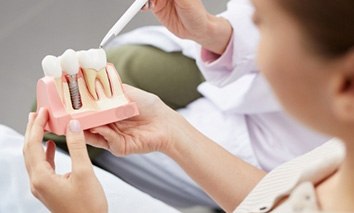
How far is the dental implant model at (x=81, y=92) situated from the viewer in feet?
2.63

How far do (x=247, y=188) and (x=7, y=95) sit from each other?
91 centimetres

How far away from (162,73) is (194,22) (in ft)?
1.05

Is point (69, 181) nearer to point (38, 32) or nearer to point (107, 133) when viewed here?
point (107, 133)

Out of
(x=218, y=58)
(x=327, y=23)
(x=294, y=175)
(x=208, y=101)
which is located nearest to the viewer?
(x=327, y=23)

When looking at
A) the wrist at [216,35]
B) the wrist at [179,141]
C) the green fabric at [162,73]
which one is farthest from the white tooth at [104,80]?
the green fabric at [162,73]

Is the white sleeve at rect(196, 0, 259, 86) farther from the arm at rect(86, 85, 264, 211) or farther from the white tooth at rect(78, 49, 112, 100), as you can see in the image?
the white tooth at rect(78, 49, 112, 100)

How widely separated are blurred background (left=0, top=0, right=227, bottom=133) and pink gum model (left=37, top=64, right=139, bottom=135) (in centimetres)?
86

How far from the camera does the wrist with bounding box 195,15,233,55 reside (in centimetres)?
111

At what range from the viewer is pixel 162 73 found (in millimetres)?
1382

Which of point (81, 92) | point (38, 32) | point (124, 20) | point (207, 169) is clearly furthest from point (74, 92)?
point (38, 32)

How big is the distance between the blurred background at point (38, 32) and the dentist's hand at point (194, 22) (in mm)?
673

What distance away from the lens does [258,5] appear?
1.71 feet

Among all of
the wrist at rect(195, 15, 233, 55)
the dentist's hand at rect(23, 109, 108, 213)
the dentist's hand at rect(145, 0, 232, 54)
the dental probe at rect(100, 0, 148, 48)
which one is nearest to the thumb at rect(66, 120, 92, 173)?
the dentist's hand at rect(23, 109, 108, 213)

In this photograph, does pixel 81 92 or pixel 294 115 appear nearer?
pixel 294 115
